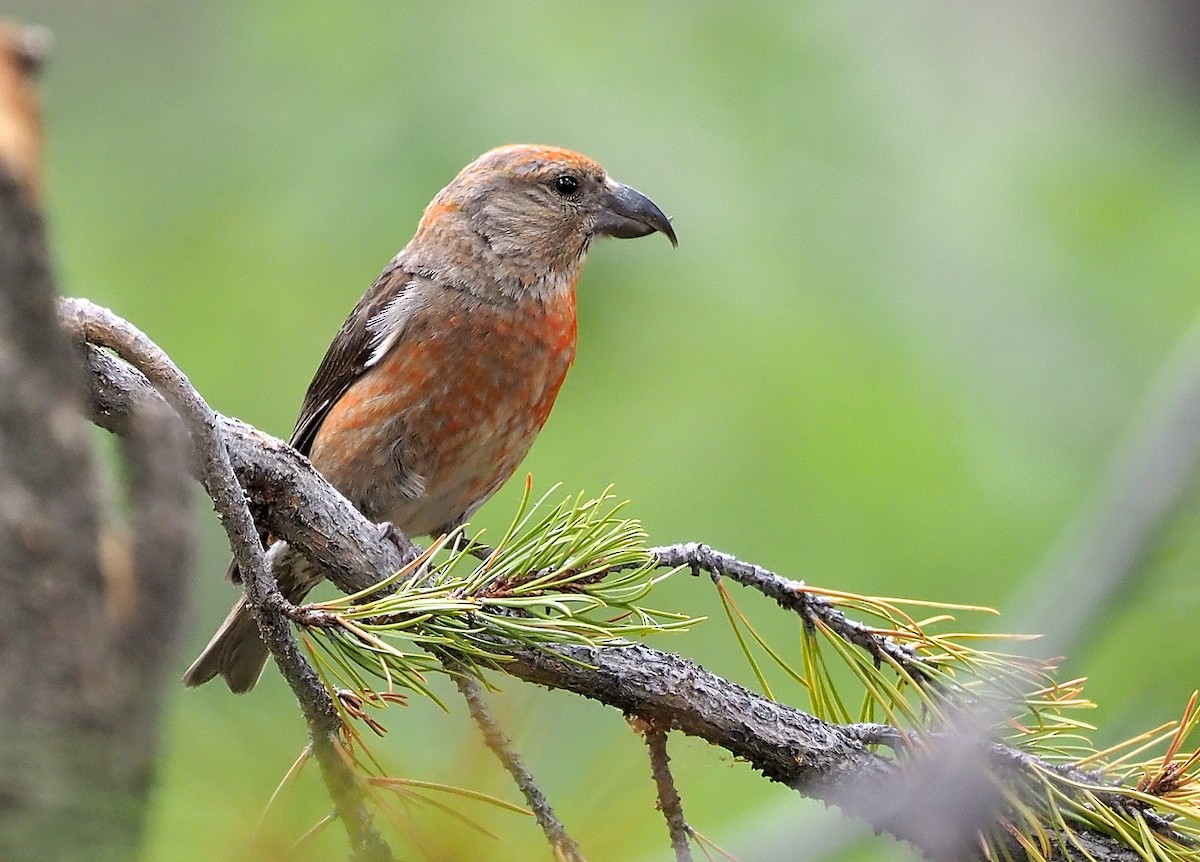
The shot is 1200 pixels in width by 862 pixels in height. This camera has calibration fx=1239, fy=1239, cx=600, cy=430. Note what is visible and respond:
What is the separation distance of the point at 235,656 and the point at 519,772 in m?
1.62

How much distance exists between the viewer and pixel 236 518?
5.42 feet

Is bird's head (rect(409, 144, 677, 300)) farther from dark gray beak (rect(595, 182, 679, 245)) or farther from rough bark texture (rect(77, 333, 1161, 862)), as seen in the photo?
rough bark texture (rect(77, 333, 1161, 862))

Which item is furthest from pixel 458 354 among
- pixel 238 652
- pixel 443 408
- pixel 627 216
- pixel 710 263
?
pixel 710 263

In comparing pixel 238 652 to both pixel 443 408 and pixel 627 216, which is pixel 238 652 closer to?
pixel 443 408

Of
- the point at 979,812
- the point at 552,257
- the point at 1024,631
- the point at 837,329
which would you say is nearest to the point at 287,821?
the point at 979,812

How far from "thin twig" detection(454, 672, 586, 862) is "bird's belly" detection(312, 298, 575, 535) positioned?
1400 mm

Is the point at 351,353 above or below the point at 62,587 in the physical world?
above

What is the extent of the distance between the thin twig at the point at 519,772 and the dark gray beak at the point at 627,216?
2.06m

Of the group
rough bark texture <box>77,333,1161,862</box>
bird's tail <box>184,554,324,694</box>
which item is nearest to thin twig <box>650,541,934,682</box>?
rough bark texture <box>77,333,1161,862</box>

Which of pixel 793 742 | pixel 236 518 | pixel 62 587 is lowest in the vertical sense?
pixel 62 587

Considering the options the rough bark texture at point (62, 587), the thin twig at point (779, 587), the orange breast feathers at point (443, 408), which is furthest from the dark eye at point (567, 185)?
the rough bark texture at point (62, 587)

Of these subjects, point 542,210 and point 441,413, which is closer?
point 441,413

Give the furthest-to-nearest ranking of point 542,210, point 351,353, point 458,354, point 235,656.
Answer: point 542,210 < point 351,353 < point 458,354 < point 235,656

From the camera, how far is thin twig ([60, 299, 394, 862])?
5.37ft
